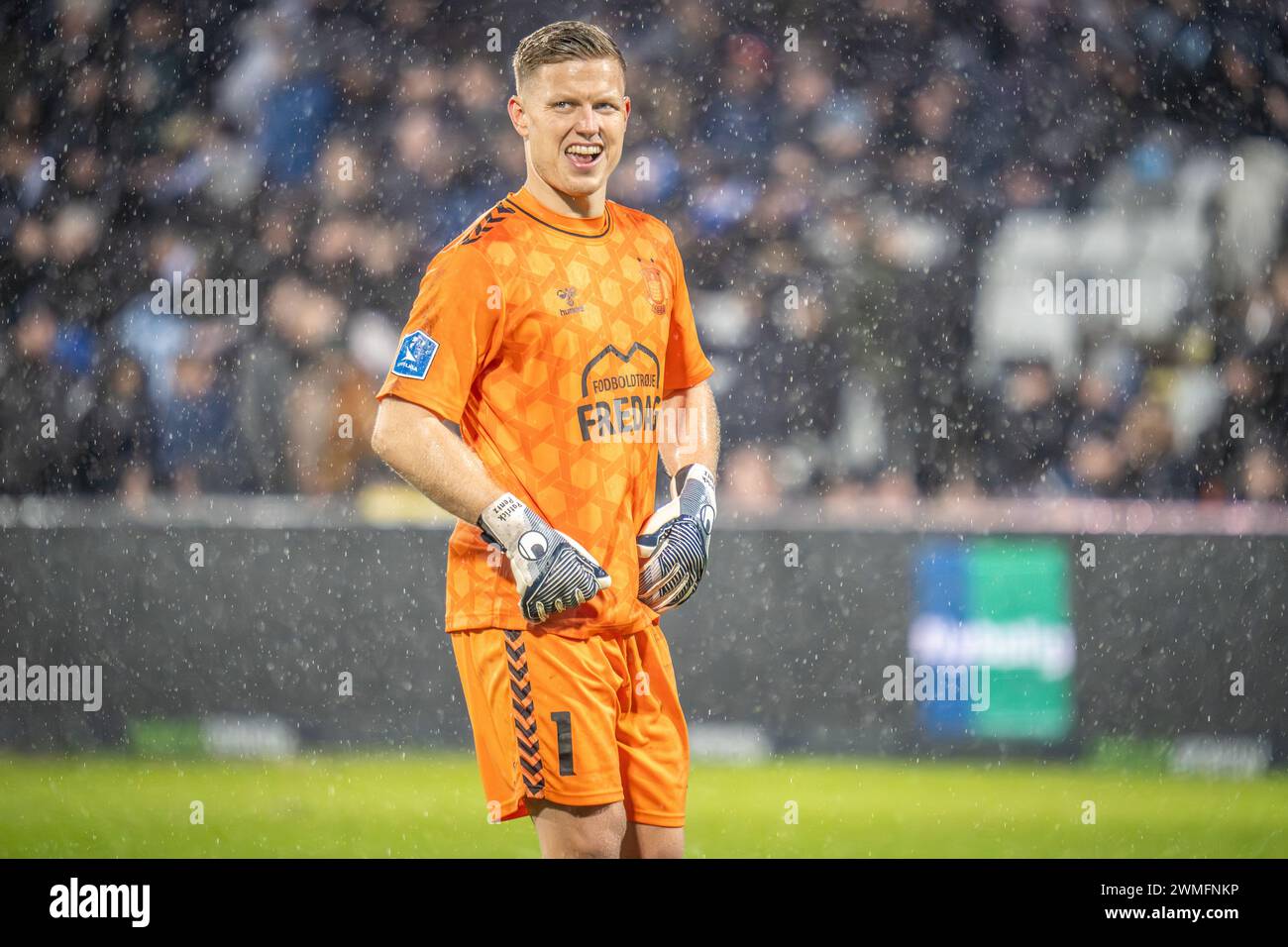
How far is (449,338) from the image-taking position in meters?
2.75

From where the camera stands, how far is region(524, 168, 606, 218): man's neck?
2938 mm

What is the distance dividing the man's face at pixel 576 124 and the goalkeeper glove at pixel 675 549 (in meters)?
0.67

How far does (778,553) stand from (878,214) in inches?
62.2

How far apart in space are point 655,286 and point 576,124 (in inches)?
14.3

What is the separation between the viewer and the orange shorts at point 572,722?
2.73 meters

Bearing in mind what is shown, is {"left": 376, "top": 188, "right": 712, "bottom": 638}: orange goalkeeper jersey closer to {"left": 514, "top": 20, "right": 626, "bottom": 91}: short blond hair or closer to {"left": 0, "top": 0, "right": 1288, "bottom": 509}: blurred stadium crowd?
{"left": 514, "top": 20, "right": 626, "bottom": 91}: short blond hair

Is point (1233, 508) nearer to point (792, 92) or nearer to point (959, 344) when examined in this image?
point (959, 344)

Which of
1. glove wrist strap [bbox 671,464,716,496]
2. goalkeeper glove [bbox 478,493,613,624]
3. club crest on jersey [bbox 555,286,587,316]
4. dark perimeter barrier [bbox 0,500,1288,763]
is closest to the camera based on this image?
goalkeeper glove [bbox 478,493,613,624]

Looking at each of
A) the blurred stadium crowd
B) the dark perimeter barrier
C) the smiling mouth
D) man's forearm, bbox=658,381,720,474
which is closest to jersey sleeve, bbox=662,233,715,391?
man's forearm, bbox=658,381,720,474

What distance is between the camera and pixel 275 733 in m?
5.06

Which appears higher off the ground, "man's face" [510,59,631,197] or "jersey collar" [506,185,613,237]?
"man's face" [510,59,631,197]

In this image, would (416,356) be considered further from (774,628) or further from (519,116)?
(774,628)

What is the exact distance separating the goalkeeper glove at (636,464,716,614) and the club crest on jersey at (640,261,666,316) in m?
0.39

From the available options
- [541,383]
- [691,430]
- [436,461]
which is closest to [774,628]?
[691,430]
